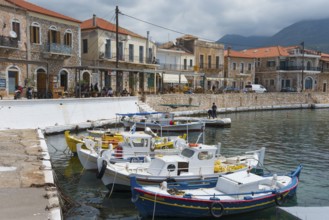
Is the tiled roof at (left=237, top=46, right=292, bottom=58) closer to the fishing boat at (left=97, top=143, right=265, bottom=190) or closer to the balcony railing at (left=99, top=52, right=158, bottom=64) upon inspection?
the balcony railing at (left=99, top=52, right=158, bottom=64)

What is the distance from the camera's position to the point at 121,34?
46.6 meters

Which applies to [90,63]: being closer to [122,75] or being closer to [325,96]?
[122,75]

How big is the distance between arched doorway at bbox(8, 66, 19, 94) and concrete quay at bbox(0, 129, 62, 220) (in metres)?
16.4

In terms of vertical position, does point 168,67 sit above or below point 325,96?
above

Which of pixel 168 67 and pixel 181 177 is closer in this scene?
pixel 181 177

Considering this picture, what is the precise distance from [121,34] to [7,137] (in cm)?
2882

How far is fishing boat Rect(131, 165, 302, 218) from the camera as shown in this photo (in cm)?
1174

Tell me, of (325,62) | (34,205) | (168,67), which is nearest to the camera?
(34,205)

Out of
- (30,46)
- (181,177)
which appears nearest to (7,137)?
(181,177)

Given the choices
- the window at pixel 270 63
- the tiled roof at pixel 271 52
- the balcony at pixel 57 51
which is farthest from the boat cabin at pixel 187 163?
the window at pixel 270 63

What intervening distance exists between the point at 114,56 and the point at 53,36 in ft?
31.7

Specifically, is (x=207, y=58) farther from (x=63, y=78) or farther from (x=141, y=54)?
(x=63, y=78)

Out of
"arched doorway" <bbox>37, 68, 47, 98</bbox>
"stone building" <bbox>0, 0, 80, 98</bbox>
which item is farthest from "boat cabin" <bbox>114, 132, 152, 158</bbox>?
"arched doorway" <bbox>37, 68, 47, 98</bbox>

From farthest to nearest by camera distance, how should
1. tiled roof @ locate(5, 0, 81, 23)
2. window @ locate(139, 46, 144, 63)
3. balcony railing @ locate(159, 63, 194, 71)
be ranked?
balcony railing @ locate(159, 63, 194, 71), window @ locate(139, 46, 144, 63), tiled roof @ locate(5, 0, 81, 23)
